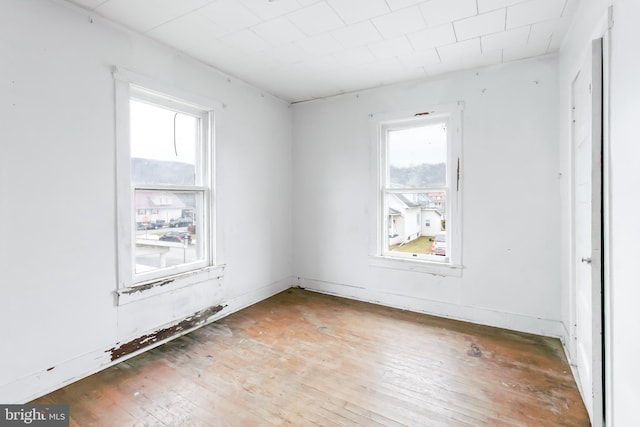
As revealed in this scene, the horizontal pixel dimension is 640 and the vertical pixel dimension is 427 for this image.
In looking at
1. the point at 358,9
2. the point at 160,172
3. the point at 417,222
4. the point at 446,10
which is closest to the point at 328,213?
the point at 417,222

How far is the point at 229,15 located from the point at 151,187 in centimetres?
159

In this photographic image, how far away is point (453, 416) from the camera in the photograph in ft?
6.13

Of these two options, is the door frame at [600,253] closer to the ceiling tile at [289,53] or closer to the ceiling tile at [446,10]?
the ceiling tile at [446,10]

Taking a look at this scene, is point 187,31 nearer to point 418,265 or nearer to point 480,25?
point 480,25

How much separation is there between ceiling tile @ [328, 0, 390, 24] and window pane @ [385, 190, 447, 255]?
2028 millimetres

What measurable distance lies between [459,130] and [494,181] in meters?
0.66

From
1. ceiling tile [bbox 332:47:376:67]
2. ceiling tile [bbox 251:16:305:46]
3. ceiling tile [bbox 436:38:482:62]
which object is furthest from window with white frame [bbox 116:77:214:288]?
ceiling tile [bbox 436:38:482:62]

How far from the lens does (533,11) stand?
7.36 feet

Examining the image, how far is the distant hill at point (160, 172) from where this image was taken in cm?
268

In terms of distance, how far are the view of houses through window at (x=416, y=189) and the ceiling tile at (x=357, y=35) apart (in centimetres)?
132

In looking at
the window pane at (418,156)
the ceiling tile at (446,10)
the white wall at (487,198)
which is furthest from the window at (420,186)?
the ceiling tile at (446,10)

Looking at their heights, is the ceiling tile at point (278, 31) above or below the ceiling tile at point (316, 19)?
above

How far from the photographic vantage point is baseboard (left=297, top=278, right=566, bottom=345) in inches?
117

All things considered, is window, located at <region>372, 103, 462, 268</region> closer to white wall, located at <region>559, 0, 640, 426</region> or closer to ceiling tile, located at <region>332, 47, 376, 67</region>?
ceiling tile, located at <region>332, 47, 376, 67</region>
